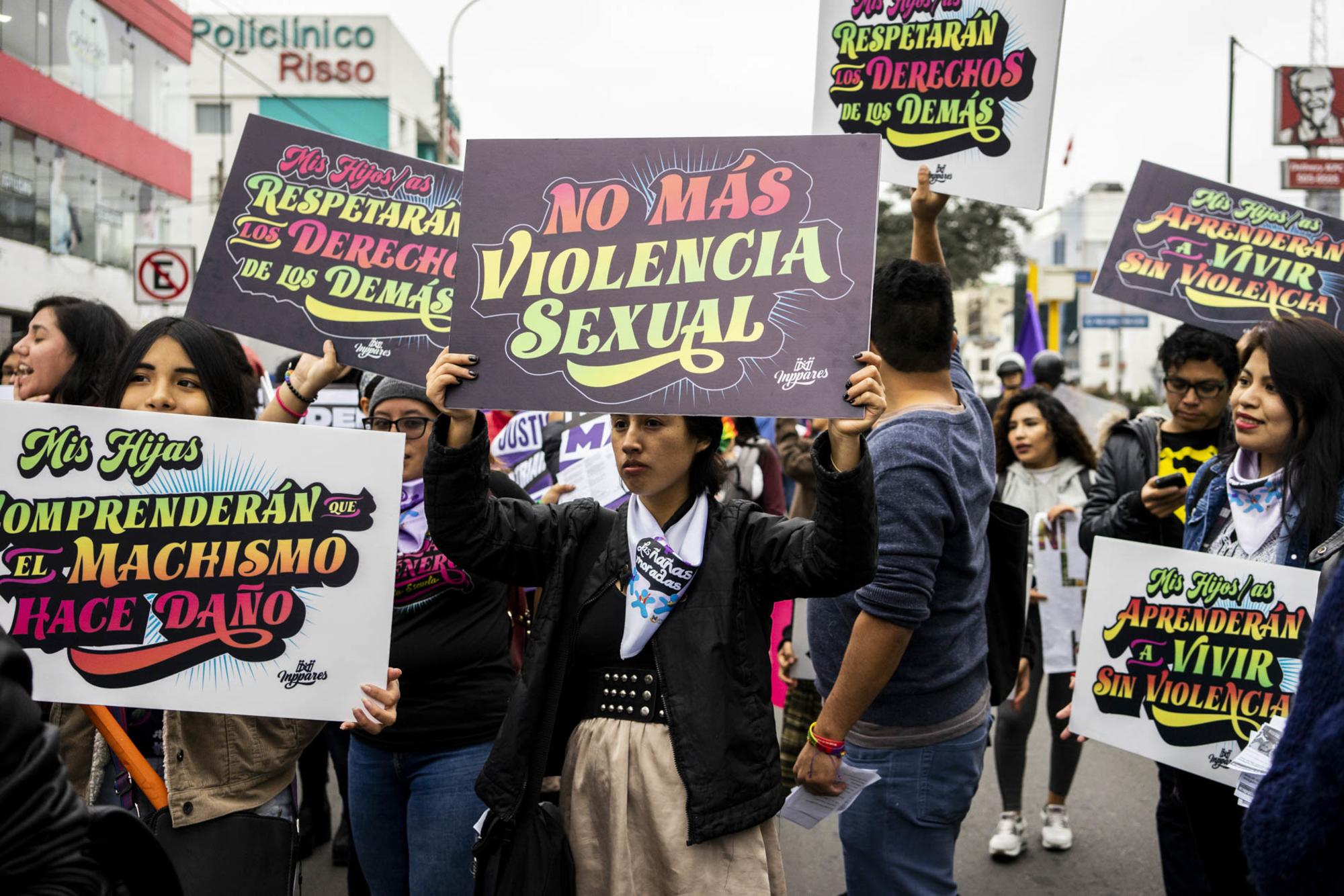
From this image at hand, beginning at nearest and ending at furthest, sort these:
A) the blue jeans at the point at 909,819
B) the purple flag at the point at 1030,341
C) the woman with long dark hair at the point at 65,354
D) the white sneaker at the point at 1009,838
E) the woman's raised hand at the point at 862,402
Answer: the woman's raised hand at the point at 862,402
the blue jeans at the point at 909,819
the woman with long dark hair at the point at 65,354
the white sneaker at the point at 1009,838
the purple flag at the point at 1030,341

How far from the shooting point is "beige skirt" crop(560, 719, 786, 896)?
7.73ft

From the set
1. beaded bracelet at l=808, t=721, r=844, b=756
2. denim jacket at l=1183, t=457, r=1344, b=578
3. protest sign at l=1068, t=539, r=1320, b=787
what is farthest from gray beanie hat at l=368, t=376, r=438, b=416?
denim jacket at l=1183, t=457, r=1344, b=578

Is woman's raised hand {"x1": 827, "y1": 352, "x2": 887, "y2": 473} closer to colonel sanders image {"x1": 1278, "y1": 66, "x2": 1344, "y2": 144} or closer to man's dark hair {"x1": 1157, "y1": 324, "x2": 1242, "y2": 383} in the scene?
man's dark hair {"x1": 1157, "y1": 324, "x2": 1242, "y2": 383}

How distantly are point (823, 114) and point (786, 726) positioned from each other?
2.36 meters

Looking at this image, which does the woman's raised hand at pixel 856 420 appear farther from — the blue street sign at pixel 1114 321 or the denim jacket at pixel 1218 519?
the blue street sign at pixel 1114 321

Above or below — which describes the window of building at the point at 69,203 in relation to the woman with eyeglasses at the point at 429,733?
above

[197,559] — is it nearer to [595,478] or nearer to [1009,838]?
[595,478]

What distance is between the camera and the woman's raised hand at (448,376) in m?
2.46

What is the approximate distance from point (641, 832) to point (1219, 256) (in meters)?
3.00

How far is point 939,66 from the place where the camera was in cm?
369

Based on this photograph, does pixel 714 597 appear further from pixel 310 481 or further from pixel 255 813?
pixel 255 813

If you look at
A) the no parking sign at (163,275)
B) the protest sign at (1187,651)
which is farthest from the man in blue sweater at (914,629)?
the no parking sign at (163,275)

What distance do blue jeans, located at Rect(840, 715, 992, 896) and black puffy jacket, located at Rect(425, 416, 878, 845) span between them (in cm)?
60

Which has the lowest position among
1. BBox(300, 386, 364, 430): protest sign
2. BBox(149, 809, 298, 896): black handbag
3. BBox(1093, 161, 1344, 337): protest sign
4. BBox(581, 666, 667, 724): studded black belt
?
BBox(149, 809, 298, 896): black handbag
